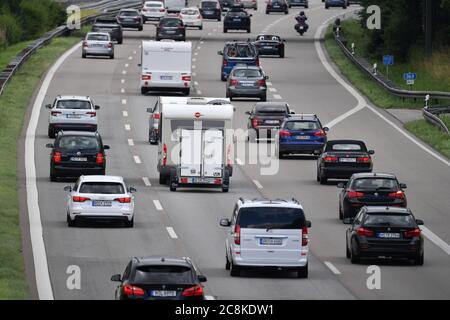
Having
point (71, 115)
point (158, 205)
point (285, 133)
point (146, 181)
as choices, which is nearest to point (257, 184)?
point (146, 181)

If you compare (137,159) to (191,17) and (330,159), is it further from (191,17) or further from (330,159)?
(191,17)

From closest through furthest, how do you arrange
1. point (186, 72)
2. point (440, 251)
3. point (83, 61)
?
point (440, 251) < point (186, 72) < point (83, 61)

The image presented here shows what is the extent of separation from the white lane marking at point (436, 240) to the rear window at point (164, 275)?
13.3m

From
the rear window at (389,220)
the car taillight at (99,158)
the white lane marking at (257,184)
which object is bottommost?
the white lane marking at (257,184)

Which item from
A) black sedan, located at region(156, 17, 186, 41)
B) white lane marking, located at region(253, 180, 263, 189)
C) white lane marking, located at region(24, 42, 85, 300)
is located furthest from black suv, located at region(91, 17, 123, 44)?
white lane marking, located at region(253, 180, 263, 189)

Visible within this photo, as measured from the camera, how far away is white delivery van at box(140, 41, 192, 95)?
75000 millimetres

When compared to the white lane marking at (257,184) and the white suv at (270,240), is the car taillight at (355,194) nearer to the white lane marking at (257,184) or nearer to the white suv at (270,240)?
the white lane marking at (257,184)

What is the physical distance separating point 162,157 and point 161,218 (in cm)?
660

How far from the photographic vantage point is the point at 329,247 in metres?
40.3

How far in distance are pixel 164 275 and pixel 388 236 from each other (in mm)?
10130

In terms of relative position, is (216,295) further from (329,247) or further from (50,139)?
(50,139)

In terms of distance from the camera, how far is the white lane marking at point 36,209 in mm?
33594

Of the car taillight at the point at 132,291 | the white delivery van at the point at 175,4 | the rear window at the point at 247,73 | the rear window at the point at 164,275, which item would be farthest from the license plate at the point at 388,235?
the white delivery van at the point at 175,4

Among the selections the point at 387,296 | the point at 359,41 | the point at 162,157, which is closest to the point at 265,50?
the point at 359,41
